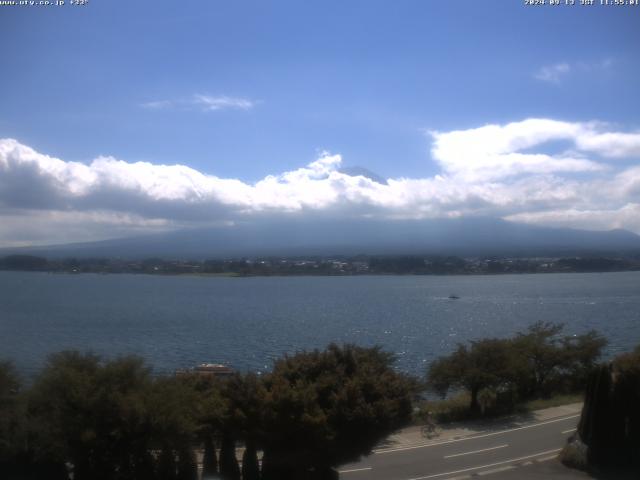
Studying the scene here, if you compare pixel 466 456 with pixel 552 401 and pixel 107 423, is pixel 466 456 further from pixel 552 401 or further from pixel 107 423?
pixel 107 423

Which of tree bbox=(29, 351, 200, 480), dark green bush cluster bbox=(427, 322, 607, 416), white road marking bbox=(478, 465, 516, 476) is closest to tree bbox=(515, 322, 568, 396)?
dark green bush cluster bbox=(427, 322, 607, 416)

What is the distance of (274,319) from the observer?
4491cm

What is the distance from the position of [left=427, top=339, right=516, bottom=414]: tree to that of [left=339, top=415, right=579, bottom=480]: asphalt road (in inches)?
123

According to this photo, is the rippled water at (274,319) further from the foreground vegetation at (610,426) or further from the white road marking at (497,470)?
the foreground vegetation at (610,426)

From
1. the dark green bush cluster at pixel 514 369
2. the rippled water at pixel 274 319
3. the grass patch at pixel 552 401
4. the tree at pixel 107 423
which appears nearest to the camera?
the tree at pixel 107 423

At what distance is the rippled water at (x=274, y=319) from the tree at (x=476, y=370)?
7655 millimetres

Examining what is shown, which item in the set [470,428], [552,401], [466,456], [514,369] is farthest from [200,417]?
[552,401]

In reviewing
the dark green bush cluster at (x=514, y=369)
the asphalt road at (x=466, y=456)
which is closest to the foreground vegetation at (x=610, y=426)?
the asphalt road at (x=466, y=456)

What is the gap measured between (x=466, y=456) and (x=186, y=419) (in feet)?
21.3

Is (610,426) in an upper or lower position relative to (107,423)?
lower

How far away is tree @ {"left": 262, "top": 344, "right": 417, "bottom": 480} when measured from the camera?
9.11 meters

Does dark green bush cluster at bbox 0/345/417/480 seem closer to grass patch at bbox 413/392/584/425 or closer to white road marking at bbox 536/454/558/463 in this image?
white road marking at bbox 536/454/558/463

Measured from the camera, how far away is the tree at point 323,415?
9109mm

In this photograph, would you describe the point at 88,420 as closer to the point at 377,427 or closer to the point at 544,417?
the point at 377,427
